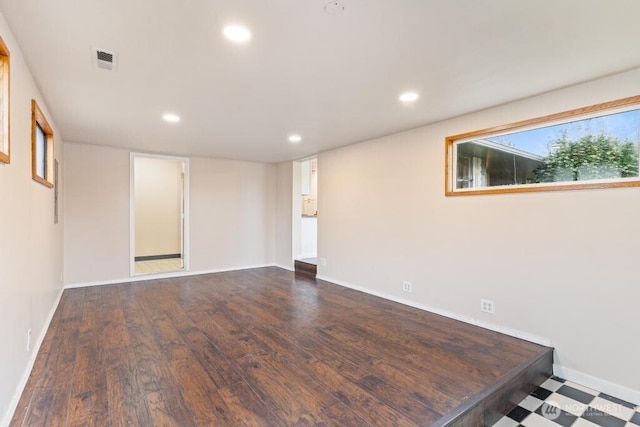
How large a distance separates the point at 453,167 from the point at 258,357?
285cm

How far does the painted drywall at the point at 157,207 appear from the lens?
7430mm

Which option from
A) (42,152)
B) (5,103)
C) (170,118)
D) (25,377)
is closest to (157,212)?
(42,152)

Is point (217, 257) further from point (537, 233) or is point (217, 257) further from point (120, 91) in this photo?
point (537, 233)

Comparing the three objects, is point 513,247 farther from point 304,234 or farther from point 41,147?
point 41,147

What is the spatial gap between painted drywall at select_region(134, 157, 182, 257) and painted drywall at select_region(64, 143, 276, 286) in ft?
7.08

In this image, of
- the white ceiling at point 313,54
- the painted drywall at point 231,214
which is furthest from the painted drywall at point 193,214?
the white ceiling at point 313,54

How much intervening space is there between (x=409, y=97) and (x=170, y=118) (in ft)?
8.65

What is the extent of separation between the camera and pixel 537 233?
2826mm

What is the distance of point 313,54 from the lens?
213 centimetres

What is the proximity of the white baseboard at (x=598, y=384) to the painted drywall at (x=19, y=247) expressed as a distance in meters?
3.87

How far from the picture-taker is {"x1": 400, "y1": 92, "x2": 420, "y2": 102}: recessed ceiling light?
9.31ft

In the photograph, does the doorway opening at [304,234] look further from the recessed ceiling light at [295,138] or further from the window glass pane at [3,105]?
the window glass pane at [3,105]

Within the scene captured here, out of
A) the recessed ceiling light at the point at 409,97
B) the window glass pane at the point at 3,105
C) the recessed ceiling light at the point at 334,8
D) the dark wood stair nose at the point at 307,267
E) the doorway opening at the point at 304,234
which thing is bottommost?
the dark wood stair nose at the point at 307,267

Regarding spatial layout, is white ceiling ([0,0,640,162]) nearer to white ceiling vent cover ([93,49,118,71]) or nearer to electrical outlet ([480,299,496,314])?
white ceiling vent cover ([93,49,118,71])
